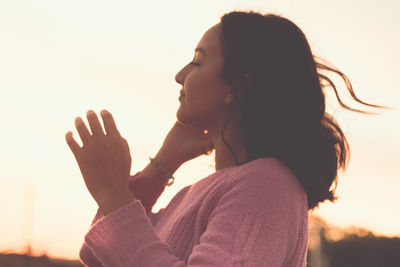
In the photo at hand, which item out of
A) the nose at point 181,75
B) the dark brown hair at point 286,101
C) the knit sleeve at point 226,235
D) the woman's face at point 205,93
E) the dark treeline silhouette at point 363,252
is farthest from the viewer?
the dark treeline silhouette at point 363,252

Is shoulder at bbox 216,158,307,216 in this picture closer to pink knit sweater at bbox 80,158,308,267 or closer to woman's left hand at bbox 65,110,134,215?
pink knit sweater at bbox 80,158,308,267

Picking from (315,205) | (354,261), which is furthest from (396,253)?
(315,205)

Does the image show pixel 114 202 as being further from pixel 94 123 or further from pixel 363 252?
pixel 363 252

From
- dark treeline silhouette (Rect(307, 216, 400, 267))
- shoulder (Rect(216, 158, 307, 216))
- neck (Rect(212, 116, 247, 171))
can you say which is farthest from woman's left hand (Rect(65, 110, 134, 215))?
dark treeline silhouette (Rect(307, 216, 400, 267))

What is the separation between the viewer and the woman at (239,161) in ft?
6.17

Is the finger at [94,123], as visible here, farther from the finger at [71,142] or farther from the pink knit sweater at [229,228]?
the pink knit sweater at [229,228]

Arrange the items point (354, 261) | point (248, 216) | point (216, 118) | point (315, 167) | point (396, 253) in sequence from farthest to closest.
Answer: point (354, 261)
point (396, 253)
point (216, 118)
point (315, 167)
point (248, 216)

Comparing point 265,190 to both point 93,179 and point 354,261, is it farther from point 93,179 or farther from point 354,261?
point 354,261

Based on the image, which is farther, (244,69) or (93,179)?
(244,69)

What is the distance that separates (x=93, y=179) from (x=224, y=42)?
0.78 m

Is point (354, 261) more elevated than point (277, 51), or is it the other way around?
point (277, 51)

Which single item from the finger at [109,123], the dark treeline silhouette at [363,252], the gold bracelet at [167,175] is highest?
the finger at [109,123]

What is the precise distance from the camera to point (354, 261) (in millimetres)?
24406

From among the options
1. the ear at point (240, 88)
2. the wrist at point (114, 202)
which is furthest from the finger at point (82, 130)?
the ear at point (240, 88)
